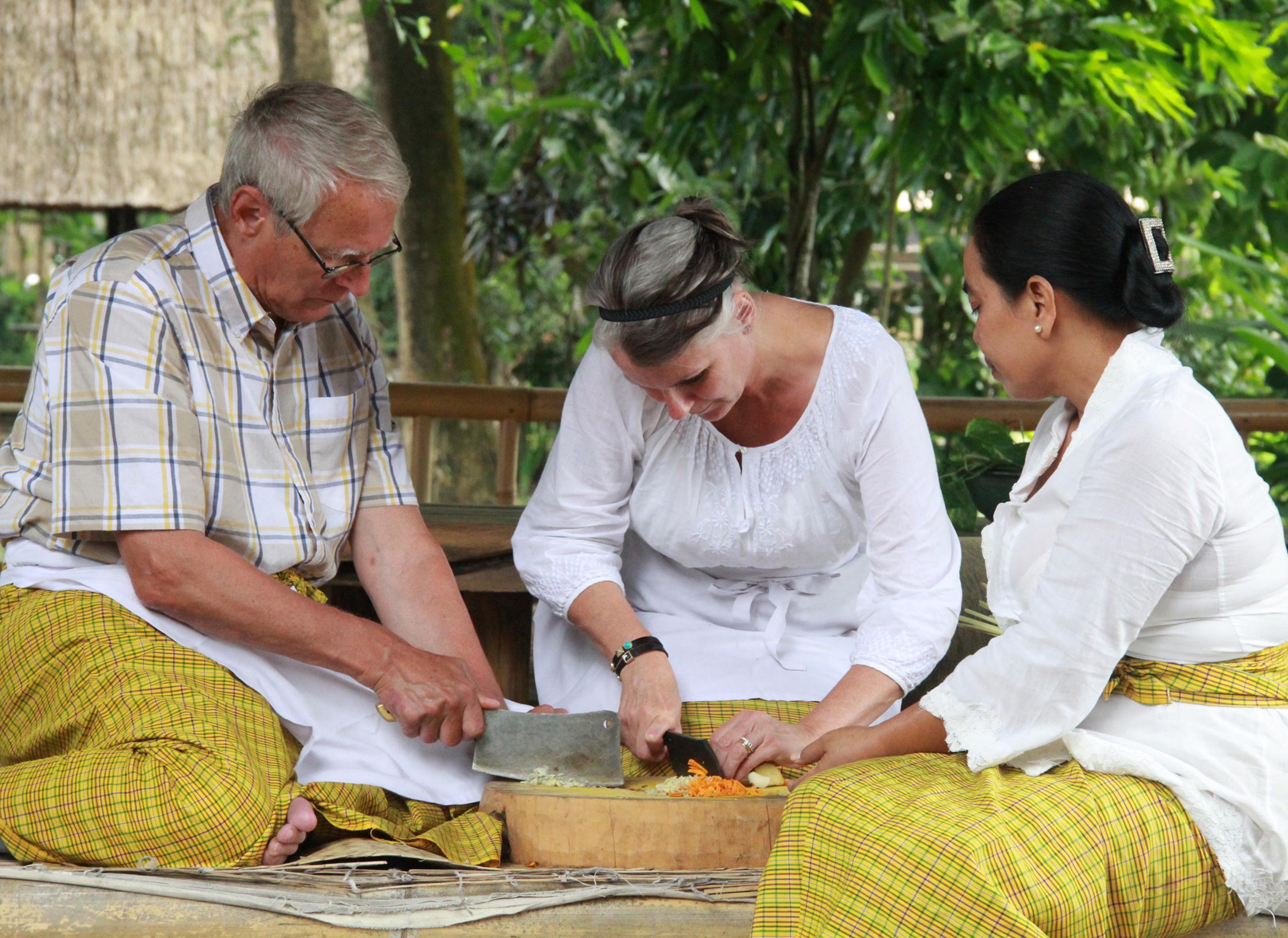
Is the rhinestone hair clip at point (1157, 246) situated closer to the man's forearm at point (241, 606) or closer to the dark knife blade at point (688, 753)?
the dark knife blade at point (688, 753)

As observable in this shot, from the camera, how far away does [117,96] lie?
242 inches

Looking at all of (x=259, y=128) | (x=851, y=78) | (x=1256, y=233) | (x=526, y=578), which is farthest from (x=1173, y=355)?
(x=1256, y=233)

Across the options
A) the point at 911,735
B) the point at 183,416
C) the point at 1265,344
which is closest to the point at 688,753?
the point at 911,735

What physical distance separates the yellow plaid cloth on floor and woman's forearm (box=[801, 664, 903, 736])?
63 millimetres

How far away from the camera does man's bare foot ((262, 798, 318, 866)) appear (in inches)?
70.2

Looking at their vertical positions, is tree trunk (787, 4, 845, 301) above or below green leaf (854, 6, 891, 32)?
below

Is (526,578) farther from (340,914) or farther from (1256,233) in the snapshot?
(1256,233)

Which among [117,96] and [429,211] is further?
[117,96]

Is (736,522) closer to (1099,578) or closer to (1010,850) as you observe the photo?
(1099,578)

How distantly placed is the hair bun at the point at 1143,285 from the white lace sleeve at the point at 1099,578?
0.15 meters

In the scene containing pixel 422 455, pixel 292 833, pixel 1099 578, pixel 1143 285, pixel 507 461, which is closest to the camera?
pixel 1099 578

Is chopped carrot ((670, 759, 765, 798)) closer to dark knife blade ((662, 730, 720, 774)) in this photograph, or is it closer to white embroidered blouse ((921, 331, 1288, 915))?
dark knife blade ((662, 730, 720, 774))

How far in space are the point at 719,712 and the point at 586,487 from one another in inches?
18.6

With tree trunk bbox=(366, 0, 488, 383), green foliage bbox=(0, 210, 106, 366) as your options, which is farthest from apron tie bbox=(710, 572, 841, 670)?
green foliage bbox=(0, 210, 106, 366)
